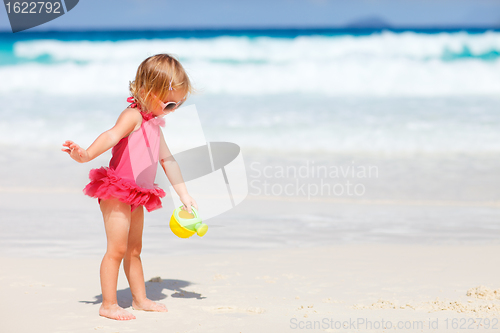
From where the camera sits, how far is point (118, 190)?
243 centimetres

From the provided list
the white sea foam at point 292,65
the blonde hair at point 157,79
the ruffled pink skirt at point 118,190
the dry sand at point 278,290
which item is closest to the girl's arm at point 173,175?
the ruffled pink skirt at point 118,190

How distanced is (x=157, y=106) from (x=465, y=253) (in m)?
2.45

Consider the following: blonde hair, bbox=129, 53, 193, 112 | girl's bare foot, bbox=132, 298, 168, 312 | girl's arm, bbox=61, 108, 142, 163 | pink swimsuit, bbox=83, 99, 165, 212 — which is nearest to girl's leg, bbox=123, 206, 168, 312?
girl's bare foot, bbox=132, 298, 168, 312

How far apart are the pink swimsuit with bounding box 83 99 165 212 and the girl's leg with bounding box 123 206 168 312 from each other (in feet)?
0.34

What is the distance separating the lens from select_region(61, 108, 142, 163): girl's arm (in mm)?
2248

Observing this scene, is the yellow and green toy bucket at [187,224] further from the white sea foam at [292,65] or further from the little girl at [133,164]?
the white sea foam at [292,65]

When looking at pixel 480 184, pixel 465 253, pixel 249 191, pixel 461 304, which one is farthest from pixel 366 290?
pixel 480 184

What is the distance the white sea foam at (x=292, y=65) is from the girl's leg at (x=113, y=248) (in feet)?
39.4

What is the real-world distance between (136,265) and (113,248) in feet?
0.75

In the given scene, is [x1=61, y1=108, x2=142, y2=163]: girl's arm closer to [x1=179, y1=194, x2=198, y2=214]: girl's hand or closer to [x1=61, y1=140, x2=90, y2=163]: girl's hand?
[x1=61, y1=140, x2=90, y2=163]: girl's hand

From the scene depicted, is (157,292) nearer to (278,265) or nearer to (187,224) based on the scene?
(187,224)

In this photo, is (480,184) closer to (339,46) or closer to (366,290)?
(366,290)

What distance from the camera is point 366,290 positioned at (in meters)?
2.91

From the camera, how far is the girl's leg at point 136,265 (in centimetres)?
261
